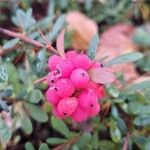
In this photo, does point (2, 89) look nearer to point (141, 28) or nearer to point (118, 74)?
point (118, 74)

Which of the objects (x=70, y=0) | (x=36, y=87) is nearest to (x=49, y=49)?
(x=36, y=87)

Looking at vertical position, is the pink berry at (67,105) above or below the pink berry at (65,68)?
below

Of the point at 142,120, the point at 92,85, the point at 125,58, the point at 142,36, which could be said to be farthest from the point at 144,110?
the point at 142,36

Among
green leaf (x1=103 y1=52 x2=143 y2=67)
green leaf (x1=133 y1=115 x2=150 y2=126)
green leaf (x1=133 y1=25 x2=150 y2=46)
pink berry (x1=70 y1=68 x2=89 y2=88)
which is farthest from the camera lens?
green leaf (x1=133 y1=25 x2=150 y2=46)

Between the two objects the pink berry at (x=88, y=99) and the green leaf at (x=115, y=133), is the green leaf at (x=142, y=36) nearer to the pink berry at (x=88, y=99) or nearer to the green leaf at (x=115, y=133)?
the green leaf at (x=115, y=133)

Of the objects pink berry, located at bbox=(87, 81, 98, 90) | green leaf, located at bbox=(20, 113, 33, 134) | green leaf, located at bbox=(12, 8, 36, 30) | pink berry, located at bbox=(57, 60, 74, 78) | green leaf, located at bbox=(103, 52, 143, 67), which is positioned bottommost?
green leaf, located at bbox=(20, 113, 33, 134)

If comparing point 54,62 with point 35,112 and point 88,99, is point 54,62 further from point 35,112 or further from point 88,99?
point 35,112

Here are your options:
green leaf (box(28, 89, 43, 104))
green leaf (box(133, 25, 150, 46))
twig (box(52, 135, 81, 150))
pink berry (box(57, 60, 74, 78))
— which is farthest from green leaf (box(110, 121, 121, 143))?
green leaf (box(133, 25, 150, 46))

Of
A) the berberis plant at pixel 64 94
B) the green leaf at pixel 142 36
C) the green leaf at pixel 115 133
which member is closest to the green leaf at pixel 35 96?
the berberis plant at pixel 64 94

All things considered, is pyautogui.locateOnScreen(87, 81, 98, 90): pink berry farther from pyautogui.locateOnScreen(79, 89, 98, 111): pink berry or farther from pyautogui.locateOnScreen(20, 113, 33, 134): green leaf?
pyautogui.locateOnScreen(20, 113, 33, 134): green leaf
